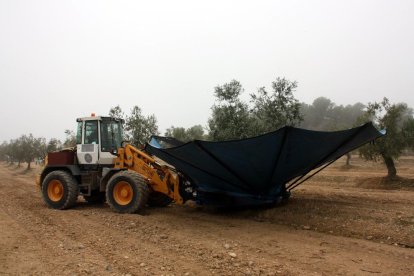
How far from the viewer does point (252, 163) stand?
27.1ft

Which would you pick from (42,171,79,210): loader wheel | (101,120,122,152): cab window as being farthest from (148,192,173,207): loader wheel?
(42,171,79,210): loader wheel

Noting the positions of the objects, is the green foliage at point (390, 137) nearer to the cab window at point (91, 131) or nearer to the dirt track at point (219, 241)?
the dirt track at point (219, 241)

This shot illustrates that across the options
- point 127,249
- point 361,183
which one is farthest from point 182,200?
point 361,183

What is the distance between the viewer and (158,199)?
11422mm

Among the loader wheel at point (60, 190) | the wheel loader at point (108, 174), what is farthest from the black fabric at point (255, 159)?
the loader wheel at point (60, 190)

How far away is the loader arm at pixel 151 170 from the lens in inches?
402

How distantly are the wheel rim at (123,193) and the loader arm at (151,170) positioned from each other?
21.5 inches

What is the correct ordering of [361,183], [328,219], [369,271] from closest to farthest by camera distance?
[369,271] → [328,219] → [361,183]

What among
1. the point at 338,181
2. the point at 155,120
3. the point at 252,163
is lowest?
the point at 338,181

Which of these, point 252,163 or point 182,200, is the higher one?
point 252,163

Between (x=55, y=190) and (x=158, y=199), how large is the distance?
10.5ft

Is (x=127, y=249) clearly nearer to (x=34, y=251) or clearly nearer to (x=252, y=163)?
(x=34, y=251)

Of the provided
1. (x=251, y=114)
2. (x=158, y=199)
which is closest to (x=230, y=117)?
(x=251, y=114)

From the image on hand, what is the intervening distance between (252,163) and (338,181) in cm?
1863
